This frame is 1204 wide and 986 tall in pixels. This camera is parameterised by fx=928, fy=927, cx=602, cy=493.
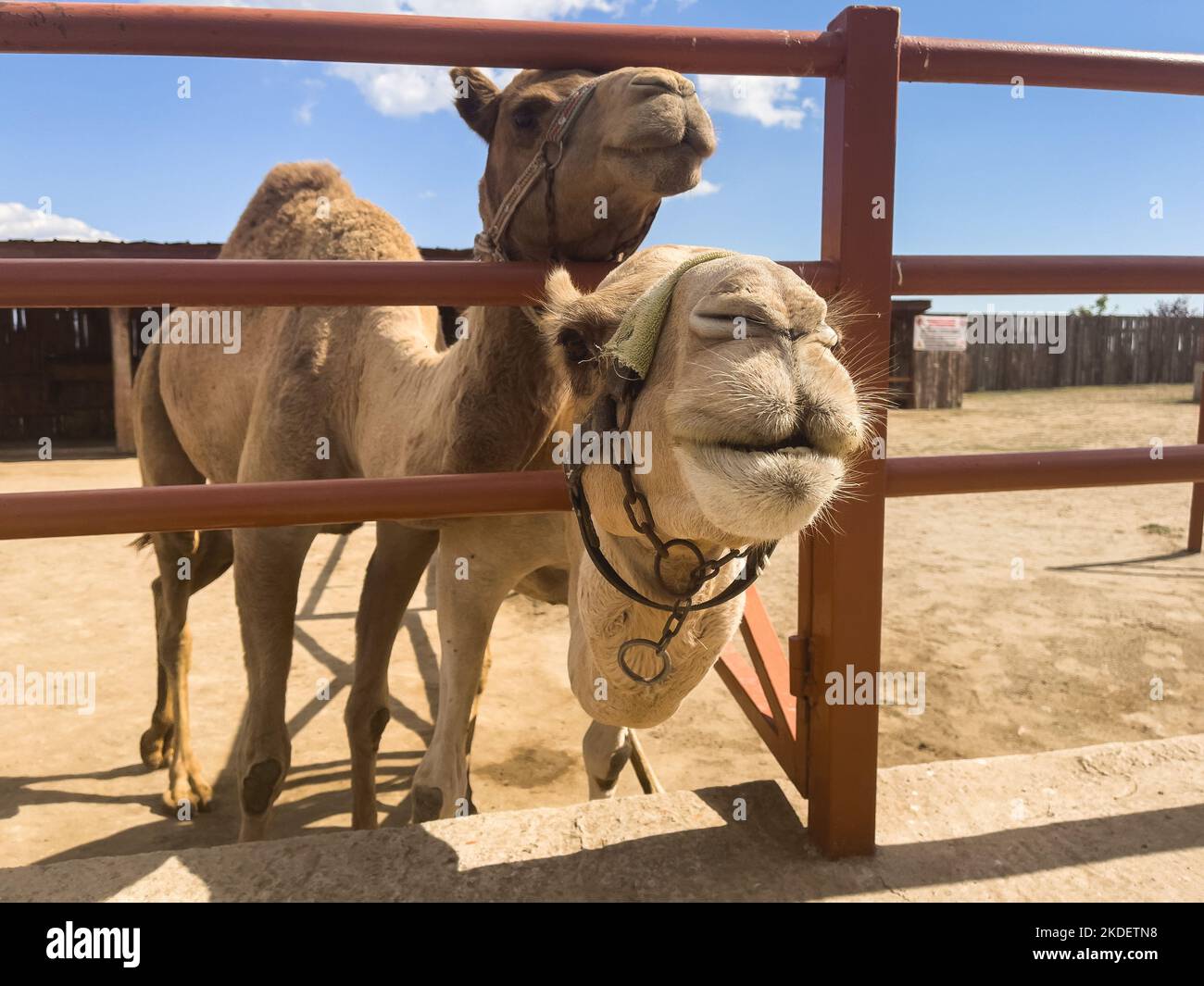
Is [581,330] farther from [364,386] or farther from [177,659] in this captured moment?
[177,659]

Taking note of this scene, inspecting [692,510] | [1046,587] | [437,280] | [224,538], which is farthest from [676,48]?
[1046,587]

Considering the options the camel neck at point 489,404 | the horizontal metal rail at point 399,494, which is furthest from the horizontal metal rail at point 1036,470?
the camel neck at point 489,404

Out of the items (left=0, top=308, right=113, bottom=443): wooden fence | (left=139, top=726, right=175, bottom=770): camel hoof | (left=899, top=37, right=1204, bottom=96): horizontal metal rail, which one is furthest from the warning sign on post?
(left=899, top=37, right=1204, bottom=96): horizontal metal rail

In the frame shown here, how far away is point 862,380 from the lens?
6.27 feet

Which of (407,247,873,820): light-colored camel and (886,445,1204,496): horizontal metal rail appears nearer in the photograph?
(407,247,873,820): light-colored camel

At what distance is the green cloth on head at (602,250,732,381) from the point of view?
1.51 meters

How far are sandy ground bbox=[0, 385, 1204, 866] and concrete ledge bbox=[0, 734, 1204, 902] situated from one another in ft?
7.34

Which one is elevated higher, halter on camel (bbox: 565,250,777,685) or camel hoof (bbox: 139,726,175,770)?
halter on camel (bbox: 565,250,777,685)

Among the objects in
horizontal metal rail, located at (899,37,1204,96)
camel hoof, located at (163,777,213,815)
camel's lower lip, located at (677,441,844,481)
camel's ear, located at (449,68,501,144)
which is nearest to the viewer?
camel's lower lip, located at (677,441,844,481)

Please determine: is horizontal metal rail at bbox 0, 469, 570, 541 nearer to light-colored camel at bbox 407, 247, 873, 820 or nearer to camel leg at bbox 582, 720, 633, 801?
light-colored camel at bbox 407, 247, 873, 820

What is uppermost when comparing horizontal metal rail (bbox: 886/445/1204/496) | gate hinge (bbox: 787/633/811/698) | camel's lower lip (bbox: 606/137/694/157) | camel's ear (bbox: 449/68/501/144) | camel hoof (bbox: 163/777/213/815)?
camel's ear (bbox: 449/68/501/144)

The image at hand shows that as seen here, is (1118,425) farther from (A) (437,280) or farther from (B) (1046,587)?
(A) (437,280)

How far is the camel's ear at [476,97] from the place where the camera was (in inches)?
112
